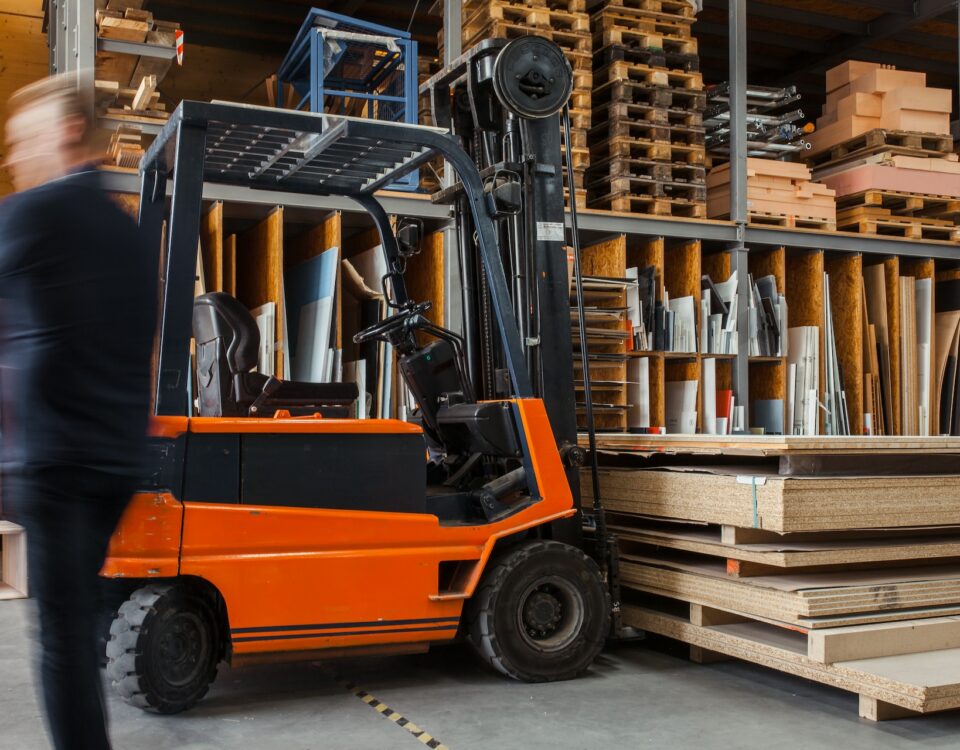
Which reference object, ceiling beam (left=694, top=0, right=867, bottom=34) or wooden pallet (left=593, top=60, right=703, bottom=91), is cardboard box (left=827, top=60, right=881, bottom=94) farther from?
wooden pallet (left=593, top=60, right=703, bottom=91)

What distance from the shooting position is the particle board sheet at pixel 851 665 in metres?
3.62

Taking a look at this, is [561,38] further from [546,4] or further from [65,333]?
[65,333]

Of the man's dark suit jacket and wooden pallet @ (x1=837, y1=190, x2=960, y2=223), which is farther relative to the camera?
wooden pallet @ (x1=837, y1=190, x2=960, y2=223)

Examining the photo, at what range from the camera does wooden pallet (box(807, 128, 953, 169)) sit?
9539mm

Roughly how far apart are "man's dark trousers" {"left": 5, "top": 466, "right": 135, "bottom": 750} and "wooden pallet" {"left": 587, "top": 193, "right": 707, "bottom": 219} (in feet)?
21.1

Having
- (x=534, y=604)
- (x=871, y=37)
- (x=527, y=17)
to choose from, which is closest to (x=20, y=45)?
(x=527, y=17)

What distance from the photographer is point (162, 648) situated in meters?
3.95

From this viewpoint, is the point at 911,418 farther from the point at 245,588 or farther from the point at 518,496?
the point at 245,588

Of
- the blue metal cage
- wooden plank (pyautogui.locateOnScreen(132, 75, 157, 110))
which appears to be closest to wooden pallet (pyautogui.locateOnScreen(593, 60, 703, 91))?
the blue metal cage

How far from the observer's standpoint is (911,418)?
31.1 ft

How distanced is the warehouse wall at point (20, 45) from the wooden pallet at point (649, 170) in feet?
16.6

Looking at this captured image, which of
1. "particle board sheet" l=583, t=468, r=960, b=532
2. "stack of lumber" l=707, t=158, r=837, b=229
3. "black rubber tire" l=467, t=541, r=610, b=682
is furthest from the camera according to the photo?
"stack of lumber" l=707, t=158, r=837, b=229

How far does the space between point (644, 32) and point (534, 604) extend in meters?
5.66

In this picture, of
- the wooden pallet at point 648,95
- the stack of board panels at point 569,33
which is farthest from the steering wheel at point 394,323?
the wooden pallet at point 648,95
